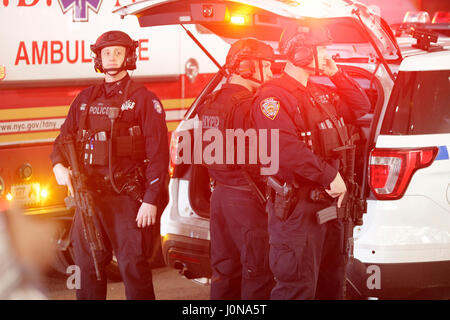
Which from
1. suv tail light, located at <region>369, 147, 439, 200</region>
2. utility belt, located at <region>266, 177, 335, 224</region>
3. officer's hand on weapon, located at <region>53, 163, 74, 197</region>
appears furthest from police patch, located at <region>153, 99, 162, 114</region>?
suv tail light, located at <region>369, 147, 439, 200</region>

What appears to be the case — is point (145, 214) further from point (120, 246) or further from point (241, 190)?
point (241, 190)

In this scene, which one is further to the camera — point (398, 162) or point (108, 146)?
point (108, 146)

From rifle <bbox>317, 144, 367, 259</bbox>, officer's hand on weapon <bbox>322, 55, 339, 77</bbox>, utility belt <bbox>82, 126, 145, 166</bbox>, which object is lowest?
rifle <bbox>317, 144, 367, 259</bbox>

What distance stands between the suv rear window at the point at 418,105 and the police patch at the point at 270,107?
65cm

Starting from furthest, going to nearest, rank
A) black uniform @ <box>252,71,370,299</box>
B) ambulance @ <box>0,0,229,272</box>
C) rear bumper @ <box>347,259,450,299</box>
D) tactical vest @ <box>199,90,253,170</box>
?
1. ambulance @ <box>0,0,229,272</box>
2. tactical vest @ <box>199,90,253,170</box>
3. rear bumper @ <box>347,259,450,299</box>
4. black uniform @ <box>252,71,370,299</box>

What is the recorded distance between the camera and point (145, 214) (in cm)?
485

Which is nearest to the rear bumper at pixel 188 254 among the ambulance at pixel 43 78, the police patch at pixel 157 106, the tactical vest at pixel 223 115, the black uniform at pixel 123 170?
the black uniform at pixel 123 170

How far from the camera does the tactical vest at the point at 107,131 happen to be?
4.82m

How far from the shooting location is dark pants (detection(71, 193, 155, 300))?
16.0ft

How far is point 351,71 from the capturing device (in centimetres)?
509

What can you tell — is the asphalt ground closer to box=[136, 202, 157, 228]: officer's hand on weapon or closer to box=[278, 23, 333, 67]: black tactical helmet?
box=[136, 202, 157, 228]: officer's hand on weapon

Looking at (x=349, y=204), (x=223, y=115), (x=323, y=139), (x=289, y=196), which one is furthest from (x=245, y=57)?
(x=349, y=204)

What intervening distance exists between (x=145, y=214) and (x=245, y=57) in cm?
107

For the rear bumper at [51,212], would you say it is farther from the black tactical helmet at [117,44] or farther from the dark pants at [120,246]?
the black tactical helmet at [117,44]
